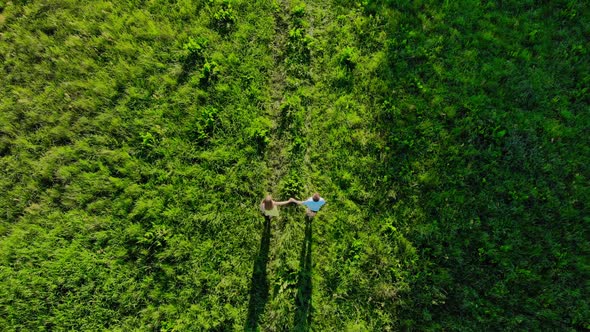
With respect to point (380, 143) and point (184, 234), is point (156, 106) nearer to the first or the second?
point (184, 234)

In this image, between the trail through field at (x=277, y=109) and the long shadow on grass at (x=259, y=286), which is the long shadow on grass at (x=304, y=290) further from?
the trail through field at (x=277, y=109)

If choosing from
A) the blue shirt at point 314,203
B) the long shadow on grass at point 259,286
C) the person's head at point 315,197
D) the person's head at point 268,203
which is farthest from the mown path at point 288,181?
the person's head at point 315,197

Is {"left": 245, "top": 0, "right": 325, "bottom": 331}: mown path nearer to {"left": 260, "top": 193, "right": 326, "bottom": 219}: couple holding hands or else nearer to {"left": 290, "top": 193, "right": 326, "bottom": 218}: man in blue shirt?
{"left": 260, "top": 193, "right": 326, "bottom": 219}: couple holding hands

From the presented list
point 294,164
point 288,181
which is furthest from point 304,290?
point 294,164

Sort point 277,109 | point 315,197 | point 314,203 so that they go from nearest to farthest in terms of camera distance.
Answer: point 315,197 → point 314,203 → point 277,109

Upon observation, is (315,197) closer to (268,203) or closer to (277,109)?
(268,203)

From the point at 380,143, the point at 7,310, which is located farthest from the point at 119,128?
the point at 380,143
